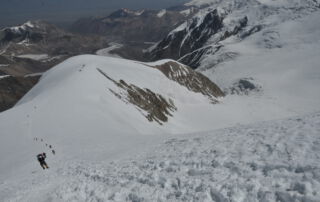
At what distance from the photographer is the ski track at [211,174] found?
1202cm

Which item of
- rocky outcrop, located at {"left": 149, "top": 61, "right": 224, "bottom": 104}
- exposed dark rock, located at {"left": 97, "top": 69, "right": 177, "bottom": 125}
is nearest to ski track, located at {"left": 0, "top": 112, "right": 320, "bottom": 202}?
exposed dark rock, located at {"left": 97, "top": 69, "right": 177, "bottom": 125}

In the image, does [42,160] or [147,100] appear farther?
[147,100]

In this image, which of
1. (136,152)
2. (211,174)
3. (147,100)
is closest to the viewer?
(211,174)

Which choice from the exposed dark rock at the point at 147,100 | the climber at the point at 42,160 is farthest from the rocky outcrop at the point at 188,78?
the climber at the point at 42,160

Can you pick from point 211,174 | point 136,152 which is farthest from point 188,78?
point 211,174

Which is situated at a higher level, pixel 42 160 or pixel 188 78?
pixel 188 78

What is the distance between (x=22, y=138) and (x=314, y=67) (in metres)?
151

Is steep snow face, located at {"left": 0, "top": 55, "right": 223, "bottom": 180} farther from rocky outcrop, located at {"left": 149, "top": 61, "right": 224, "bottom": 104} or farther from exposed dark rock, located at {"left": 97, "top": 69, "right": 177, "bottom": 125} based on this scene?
rocky outcrop, located at {"left": 149, "top": 61, "right": 224, "bottom": 104}

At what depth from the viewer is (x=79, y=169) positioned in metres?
20.8

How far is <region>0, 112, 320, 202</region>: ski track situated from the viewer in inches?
473

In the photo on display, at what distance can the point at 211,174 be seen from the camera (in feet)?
46.8

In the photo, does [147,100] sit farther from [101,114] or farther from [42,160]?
[42,160]

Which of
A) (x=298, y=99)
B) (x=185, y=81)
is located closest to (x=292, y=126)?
(x=185, y=81)

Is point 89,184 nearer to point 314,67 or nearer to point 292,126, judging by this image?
point 292,126
